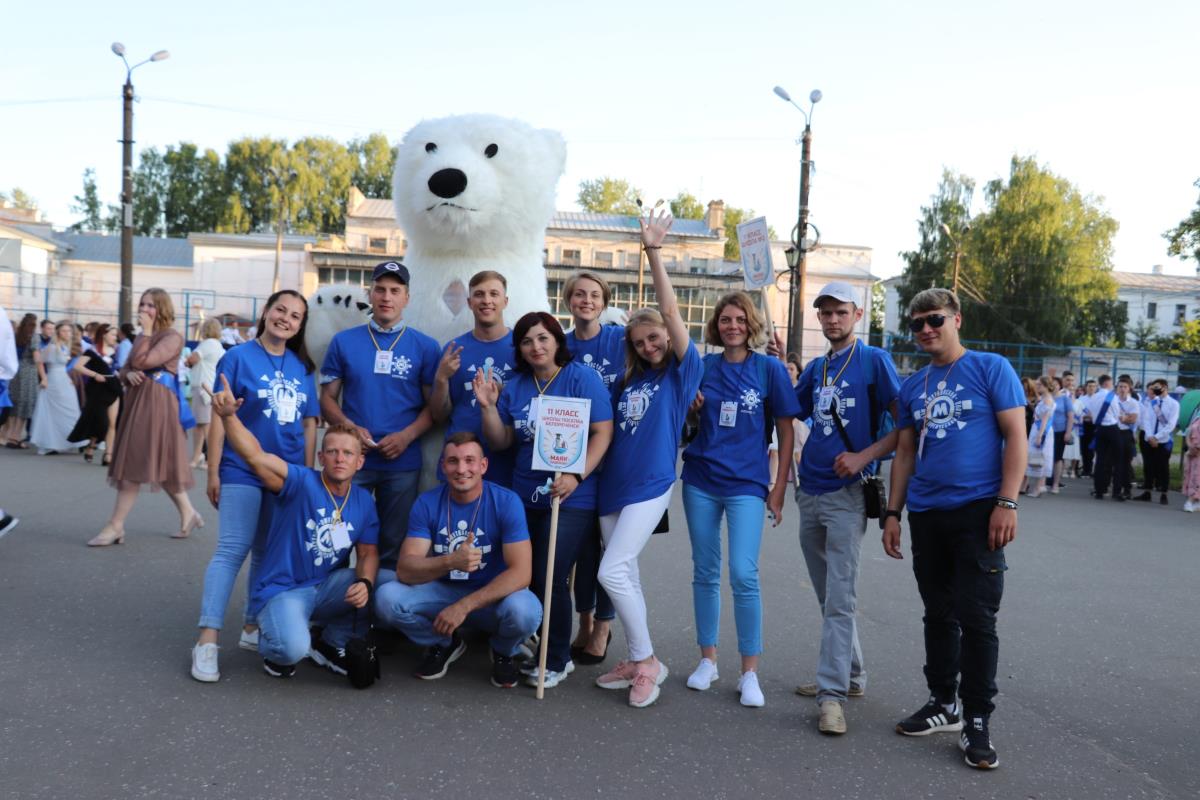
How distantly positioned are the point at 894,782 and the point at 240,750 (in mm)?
2303

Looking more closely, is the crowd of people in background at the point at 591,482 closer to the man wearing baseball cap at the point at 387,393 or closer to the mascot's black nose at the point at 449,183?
the man wearing baseball cap at the point at 387,393

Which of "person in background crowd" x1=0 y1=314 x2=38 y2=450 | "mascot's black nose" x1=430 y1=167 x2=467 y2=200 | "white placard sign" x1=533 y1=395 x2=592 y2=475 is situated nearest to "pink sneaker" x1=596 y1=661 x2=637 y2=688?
"white placard sign" x1=533 y1=395 x2=592 y2=475

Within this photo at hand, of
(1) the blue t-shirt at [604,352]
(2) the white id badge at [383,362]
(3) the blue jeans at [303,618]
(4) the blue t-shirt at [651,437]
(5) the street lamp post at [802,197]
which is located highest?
(5) the street lamp post at [802,197]

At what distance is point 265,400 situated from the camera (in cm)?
437

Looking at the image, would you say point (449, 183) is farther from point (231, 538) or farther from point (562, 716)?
point (562, 716)

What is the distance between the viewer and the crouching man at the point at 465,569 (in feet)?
13.2

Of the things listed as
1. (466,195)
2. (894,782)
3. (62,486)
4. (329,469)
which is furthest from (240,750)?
(62,486)

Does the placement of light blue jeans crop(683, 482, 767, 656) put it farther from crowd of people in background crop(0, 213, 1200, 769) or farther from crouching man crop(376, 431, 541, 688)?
crouching man crop(376, 431, 541, 688)

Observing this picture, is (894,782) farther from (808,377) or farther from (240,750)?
(240,750)

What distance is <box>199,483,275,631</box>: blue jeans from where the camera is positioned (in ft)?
13.7

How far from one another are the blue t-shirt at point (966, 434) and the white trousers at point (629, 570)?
113 centimetres

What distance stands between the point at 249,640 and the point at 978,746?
3193mm

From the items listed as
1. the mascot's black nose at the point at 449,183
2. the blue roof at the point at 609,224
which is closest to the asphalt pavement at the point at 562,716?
the mascot's black nose at the point at 449,183

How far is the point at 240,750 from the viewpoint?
3.31 meters
